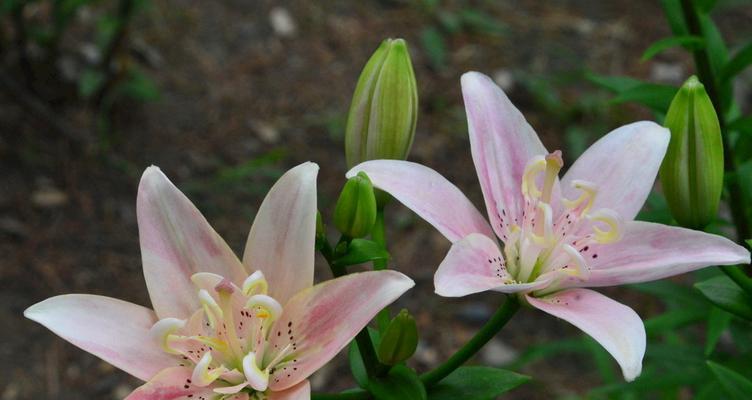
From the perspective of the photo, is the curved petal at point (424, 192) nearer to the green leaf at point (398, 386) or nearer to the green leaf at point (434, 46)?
the green leaf at point (398, 386)

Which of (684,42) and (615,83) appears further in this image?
(615,83)

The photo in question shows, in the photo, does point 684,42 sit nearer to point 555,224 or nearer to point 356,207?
point 555,224

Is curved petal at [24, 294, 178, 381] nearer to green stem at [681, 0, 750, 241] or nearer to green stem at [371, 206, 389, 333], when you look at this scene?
green stem at [371, 206, 389, 333]

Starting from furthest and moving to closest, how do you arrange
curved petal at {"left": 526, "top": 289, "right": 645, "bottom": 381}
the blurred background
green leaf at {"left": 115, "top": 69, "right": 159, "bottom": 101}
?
green leaf at {"left": 115, "top": 69, "right": 159, "bottom": 101} → the blurred background → curved petal at {"left": 526, "top": 289, "right": 645, "bottom": 381}

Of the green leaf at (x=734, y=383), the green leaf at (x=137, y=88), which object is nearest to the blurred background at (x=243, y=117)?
the green leaf at (x=137, y=88)

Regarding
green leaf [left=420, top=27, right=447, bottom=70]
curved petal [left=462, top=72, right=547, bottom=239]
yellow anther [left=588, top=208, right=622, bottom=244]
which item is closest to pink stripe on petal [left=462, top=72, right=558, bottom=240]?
curved petal [left=462, top=72, right=547, bottom=239]

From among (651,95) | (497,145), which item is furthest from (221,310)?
(651,95)
